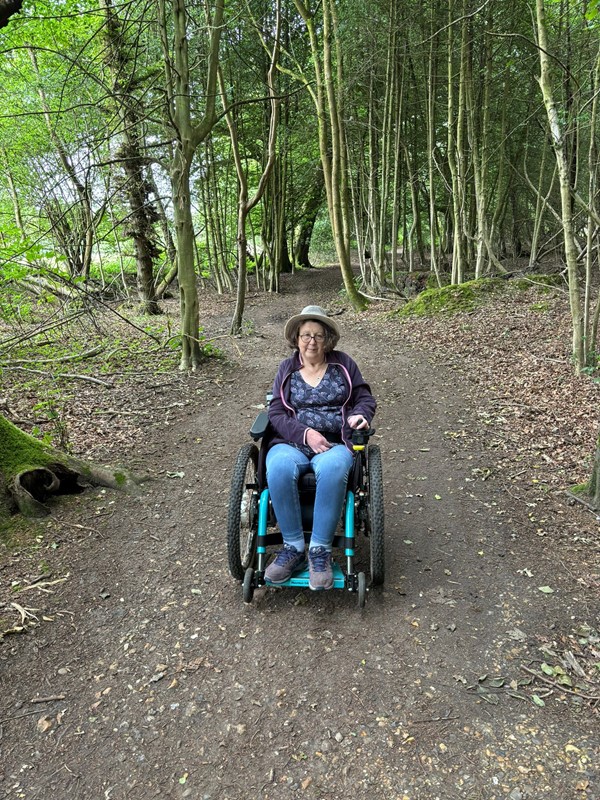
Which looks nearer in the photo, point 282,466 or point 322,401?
point 282,466

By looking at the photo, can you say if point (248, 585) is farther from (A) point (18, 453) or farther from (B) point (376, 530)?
(A) point (18, 453)

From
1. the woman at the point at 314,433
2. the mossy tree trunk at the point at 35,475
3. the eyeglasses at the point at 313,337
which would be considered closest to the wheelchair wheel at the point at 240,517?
the woman at the point at 314,433

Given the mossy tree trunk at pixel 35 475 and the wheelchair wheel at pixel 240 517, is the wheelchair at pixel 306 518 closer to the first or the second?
the wheelchair wheel at pixel 240 517

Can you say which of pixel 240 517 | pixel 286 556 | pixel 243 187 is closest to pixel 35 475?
pixel 240 517

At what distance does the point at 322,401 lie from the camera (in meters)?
2.69

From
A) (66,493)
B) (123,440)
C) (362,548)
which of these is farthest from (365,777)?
(123,440)

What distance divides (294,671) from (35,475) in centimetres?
203

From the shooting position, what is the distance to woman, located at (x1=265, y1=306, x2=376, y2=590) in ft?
7.57

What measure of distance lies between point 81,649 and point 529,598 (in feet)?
6.67

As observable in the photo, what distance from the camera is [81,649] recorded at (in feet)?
6.97

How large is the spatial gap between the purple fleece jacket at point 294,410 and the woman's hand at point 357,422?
64 millimetres

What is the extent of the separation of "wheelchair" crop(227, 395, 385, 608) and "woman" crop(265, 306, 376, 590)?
0.19 ft

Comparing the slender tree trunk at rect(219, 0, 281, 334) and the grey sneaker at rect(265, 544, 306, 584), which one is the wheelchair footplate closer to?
the grey sneaker at rect(265, 544, 306, 584)

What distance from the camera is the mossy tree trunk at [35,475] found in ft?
9.59
